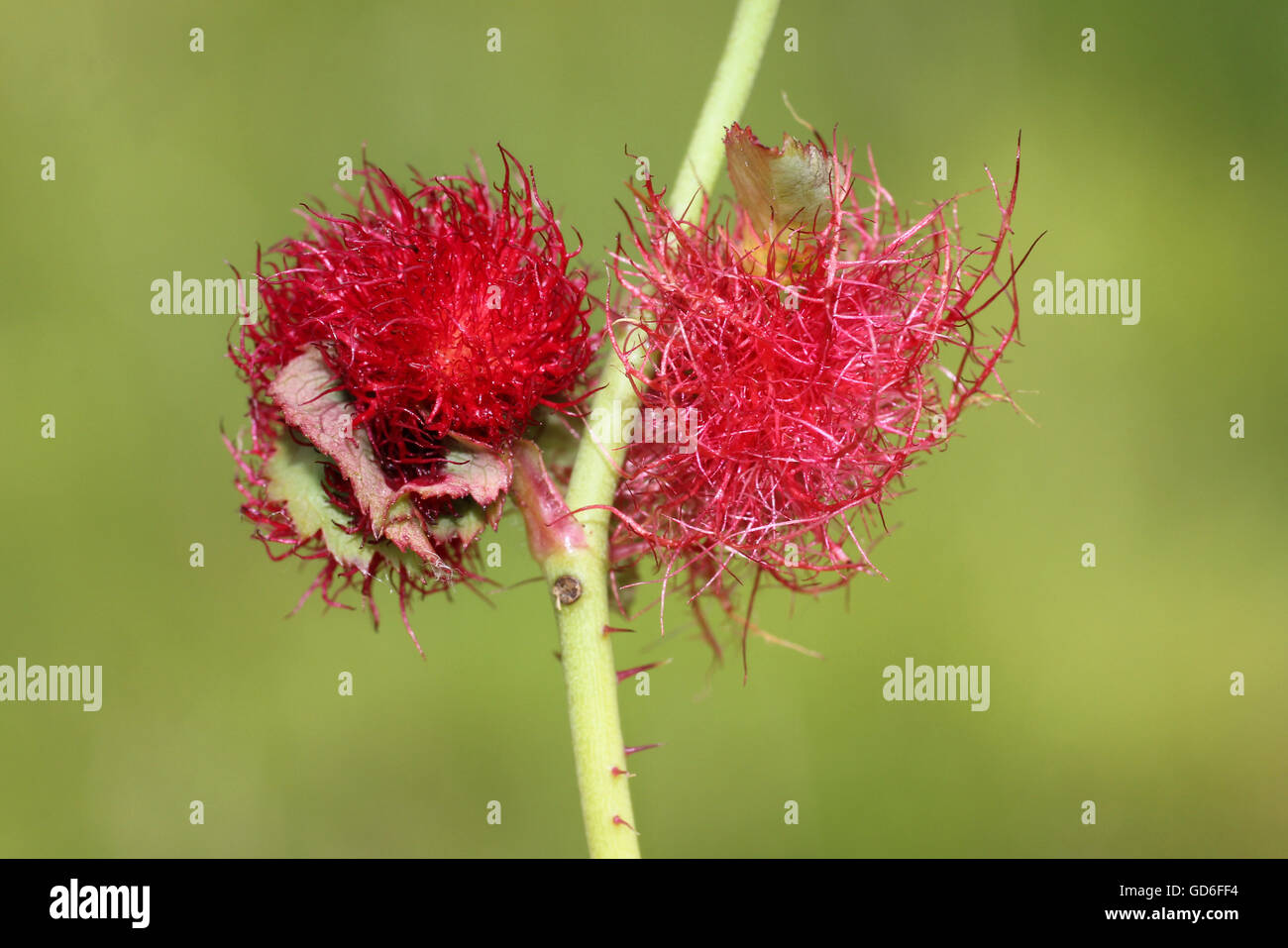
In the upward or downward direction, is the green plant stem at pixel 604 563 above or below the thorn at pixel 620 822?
above

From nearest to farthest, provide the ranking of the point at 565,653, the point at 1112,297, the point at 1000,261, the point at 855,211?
the point at 565,653 < the point at 855,211 < the point at 1000,261 < the point at 1112,297

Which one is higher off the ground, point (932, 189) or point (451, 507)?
point (932, 189)

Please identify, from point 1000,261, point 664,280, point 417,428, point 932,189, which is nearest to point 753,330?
point 664,280

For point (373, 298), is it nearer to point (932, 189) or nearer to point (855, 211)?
point (855, 211)

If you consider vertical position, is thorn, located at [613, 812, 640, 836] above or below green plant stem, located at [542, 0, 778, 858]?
below

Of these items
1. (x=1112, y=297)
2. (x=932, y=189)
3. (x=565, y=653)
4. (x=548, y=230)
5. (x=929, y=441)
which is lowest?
(x=565, y=653)

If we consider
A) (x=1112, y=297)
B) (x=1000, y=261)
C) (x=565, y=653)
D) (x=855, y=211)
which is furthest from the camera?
(x=1112, y=297)

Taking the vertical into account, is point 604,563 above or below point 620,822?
above

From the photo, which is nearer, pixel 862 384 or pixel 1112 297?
pixel 862 384
